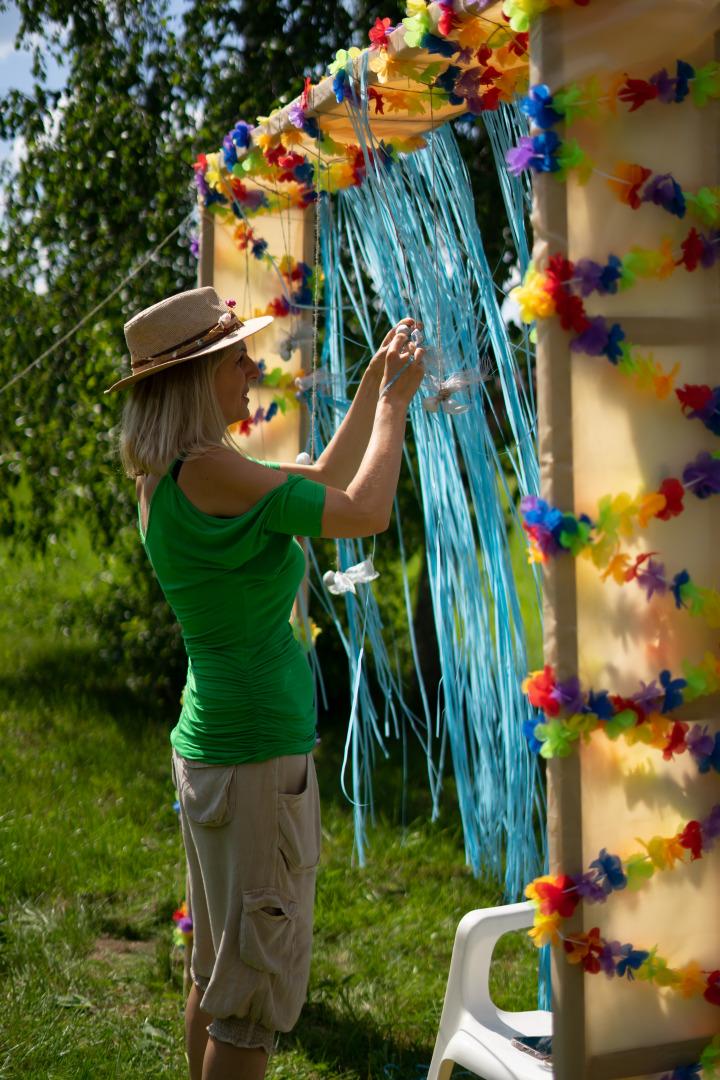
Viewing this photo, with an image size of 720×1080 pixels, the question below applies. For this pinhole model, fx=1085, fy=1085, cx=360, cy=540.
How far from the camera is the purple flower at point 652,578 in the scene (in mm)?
1601

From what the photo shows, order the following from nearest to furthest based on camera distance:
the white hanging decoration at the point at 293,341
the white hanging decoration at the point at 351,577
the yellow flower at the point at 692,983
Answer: the yellow flower at the point at 692,983, the white hanging decoration at the point at 351,577, the white hanging decoration at the point at 293,341

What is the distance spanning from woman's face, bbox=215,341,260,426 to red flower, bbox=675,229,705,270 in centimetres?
74

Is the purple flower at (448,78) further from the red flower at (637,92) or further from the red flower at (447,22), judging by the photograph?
the red flower at (637,92)

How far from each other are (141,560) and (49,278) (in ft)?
4.51

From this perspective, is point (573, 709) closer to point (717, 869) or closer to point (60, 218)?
point (717, 869)

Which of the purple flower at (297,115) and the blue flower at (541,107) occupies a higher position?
the purple flower at (297,115)

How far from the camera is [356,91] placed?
2.26 m

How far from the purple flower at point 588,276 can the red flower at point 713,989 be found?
104 centimetres

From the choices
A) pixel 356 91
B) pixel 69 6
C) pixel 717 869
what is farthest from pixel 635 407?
pixel 69 6

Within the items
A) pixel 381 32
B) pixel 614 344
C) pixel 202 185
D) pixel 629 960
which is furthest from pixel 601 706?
pixel 202 185

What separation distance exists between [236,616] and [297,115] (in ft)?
4.21

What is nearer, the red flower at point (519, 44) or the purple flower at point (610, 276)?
the purple flower at point (610, 276)

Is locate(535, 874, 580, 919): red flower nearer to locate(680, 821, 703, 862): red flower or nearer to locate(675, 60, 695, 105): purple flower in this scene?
locate(680, 821, 703, 862): red flower

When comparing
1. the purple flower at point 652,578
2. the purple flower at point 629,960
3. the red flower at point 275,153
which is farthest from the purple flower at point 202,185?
the purple flower at point 629,960
